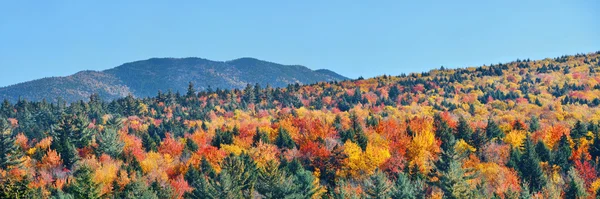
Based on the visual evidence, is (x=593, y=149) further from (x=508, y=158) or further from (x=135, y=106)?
(x=135, y=106)

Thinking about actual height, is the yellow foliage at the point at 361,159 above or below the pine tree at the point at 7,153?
below

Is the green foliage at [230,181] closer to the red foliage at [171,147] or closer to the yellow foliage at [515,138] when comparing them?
the red foliage at [171,147]

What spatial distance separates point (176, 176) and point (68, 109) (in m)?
81.9

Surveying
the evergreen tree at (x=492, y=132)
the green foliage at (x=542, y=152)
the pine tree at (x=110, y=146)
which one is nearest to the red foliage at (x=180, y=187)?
the pine tree at (x=110, y=146)

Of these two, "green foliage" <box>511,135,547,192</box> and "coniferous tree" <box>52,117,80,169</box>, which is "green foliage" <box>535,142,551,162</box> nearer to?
"green foliage" <box>511,135,547,192</box>

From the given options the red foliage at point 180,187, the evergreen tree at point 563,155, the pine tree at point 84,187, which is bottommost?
the red foliage at point 180,187

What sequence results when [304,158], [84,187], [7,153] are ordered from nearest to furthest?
[84,187], [7,153], [304,158]

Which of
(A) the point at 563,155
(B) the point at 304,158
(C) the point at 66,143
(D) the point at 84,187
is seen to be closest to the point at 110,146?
(C) the point at 66,143

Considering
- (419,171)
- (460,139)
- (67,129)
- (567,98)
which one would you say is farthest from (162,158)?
(567,98)

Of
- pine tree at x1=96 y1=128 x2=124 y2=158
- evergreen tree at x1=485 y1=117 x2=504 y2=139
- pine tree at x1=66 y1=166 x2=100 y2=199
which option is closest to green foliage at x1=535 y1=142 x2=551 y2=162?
evergreen tree at x1=485 y1=117 x2=504 y2=139

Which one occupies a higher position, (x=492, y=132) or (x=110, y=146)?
(x=492, y=132)

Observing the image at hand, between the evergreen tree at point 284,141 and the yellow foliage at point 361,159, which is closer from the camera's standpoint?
the yellow foliage at point 361,159

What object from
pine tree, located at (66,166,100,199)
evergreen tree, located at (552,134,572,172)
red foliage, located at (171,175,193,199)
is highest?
pine tree, located at (66,166,100,199)

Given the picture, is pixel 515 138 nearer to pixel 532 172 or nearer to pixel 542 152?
pixel 542 152
